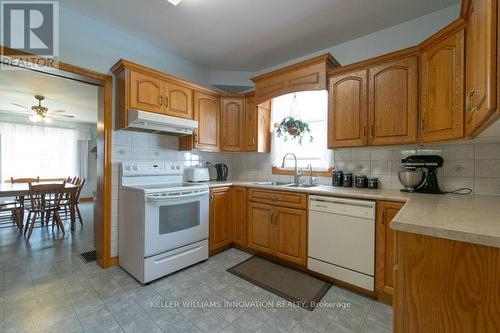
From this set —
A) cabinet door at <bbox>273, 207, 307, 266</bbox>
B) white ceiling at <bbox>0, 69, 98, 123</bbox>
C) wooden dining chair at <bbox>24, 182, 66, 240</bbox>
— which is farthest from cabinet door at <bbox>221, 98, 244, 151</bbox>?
wooden dining chair at <bbox>24, 182, 66, 240</bbox>

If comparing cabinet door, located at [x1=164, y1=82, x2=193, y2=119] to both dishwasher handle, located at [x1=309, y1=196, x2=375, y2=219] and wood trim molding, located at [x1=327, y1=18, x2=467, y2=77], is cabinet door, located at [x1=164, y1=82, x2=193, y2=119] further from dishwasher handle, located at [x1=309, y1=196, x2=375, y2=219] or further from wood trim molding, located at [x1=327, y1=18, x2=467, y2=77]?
dishwasher handle, located at [x1=309, y1=196, x2=375, y2=219]

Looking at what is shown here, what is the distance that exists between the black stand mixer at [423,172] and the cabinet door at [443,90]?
209 mm

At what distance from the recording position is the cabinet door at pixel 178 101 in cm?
255

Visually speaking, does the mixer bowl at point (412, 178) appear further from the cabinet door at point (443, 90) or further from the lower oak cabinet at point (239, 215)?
the lower oak cabinet at point (239, 215)

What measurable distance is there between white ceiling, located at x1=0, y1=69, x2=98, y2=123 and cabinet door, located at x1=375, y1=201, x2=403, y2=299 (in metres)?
3.84

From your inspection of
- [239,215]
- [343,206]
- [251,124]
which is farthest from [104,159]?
[343,206]

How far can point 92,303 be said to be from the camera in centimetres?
173

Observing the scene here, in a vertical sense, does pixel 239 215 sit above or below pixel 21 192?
below

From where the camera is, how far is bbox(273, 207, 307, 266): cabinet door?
7.30ft

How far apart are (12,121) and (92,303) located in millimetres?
6333

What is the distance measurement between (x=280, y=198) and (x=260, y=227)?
18.6 inches

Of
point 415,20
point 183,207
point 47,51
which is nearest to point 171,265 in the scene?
point 183,207

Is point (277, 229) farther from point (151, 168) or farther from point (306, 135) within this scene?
point (151, 168)

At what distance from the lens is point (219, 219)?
273cm
